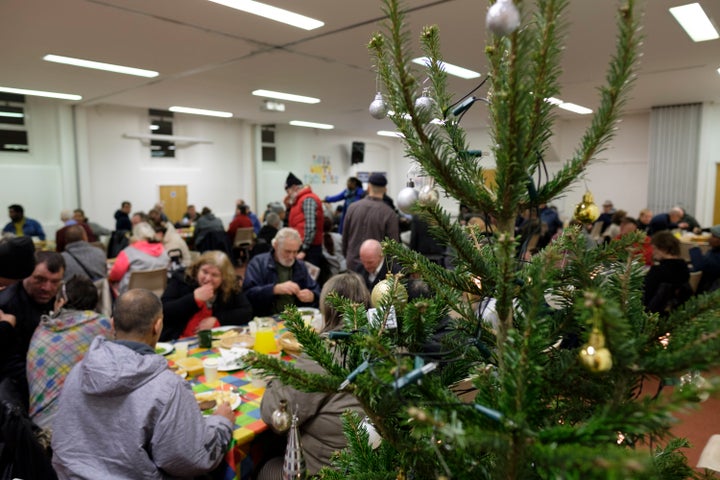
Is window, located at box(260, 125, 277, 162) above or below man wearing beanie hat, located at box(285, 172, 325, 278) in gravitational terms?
above

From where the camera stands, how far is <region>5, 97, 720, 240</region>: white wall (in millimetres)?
9664

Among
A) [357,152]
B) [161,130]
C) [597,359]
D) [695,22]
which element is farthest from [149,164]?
[597,359]

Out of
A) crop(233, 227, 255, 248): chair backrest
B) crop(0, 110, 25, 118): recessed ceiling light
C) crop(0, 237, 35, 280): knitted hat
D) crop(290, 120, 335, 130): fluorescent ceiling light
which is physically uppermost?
crop(290, 120, 335, 130): fluorescent ceiling light

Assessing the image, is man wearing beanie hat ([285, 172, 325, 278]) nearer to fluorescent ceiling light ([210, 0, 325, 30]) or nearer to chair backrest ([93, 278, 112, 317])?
fluorescent ceiling light ([210, 0, 325, 30])

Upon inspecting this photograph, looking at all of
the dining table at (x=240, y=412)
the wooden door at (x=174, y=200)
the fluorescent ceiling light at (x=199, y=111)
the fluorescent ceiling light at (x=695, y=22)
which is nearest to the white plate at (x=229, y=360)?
the dining table at (x=240, y=412)

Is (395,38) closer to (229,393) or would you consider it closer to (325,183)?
(229,393)

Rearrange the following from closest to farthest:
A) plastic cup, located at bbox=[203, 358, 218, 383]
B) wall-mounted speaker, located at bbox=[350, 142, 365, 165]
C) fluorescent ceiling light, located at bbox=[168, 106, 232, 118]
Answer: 1. plastic cup, located at bbox=[203, 358, 218, 383]
2. fluorescent ceiling light, located at bbox=[168, 106, 232, 118]
3. wall-mounted speaker, located at bbox=[350, 142, 365, 165]

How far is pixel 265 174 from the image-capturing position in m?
13.7

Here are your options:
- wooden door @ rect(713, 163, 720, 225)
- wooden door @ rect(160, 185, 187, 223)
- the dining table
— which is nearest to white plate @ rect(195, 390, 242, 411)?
the dining table

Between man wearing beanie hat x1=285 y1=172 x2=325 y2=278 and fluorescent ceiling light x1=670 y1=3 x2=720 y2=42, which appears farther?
man wearing beanie hat x1=285 y1=172 x2=325 y2=278

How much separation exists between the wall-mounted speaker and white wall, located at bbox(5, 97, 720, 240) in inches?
20.4

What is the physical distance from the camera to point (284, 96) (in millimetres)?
8891

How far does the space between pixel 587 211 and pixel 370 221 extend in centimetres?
367

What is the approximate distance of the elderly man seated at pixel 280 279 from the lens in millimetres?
3830
